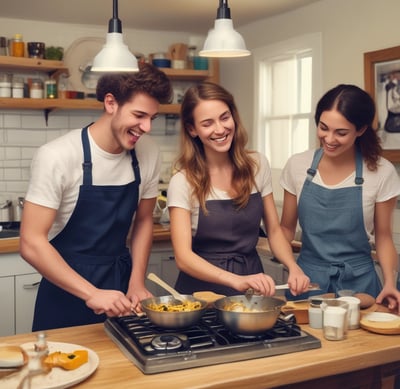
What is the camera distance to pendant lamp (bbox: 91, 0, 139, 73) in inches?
92.7

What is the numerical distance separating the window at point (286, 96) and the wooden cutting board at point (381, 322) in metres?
2.83

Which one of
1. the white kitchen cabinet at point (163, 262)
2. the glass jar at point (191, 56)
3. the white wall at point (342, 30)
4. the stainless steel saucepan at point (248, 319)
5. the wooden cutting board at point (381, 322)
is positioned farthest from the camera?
the glass jar at point (191, 56)

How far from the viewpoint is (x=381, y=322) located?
6.98 feet

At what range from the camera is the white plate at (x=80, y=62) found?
16.9 feet

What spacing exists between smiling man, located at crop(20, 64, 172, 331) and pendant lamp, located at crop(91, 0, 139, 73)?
0.11 feet

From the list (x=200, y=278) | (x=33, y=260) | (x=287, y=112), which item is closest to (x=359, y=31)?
(x=287, y=112)

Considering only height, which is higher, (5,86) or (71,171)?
(5,86)

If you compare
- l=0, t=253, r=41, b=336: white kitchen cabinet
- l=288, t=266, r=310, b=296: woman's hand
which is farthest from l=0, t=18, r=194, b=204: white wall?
l=288, t=266, r=310, b=296: woman's hand

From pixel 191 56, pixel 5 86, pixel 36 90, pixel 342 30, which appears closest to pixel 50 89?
pixel 36 90

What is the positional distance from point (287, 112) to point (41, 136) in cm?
207

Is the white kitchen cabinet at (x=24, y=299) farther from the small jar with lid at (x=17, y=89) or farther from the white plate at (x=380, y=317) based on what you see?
the white plate at (x=380, y=317)

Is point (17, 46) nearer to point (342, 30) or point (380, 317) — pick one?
point (342, 30)

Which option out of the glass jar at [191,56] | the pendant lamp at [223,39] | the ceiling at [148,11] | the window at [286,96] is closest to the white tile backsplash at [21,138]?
the ceiling at [148,11]

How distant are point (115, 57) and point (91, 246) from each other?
0.75 m
